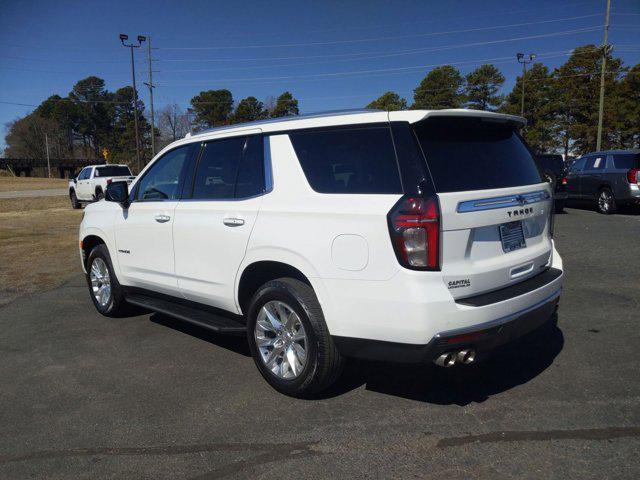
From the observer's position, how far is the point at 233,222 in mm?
3992

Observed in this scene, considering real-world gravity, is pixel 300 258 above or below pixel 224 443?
above

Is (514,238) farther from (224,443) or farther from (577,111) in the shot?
(577,111)

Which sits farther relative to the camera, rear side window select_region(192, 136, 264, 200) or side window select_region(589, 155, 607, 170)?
side window select_region(589, 155, 607, 170)

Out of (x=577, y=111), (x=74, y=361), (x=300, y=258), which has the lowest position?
(x=74, y=361)

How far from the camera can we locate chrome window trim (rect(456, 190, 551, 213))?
125 inches

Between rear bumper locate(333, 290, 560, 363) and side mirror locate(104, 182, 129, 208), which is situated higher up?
side mirror locate(104, 182, 129, 208)

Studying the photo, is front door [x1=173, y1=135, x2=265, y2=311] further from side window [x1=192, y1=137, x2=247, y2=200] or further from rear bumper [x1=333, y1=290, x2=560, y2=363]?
rear bumper [x1=333, y1=290, x2=560, y2=363]

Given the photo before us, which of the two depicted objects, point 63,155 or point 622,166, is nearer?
point 622,166

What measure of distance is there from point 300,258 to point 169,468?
A: 1.47 m

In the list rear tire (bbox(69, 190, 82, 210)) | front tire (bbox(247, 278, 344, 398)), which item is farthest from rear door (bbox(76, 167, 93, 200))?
front tire (bbox(247, 278, 344, 398))

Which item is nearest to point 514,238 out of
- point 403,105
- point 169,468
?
point 169,468

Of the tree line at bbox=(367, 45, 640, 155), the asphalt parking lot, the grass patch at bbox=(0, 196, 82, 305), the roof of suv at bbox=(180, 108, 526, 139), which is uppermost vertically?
the tree line at bbox=(367, 45, 640, 155)

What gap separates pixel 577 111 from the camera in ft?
164

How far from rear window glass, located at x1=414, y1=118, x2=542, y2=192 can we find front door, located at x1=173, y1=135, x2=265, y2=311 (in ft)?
4.35
